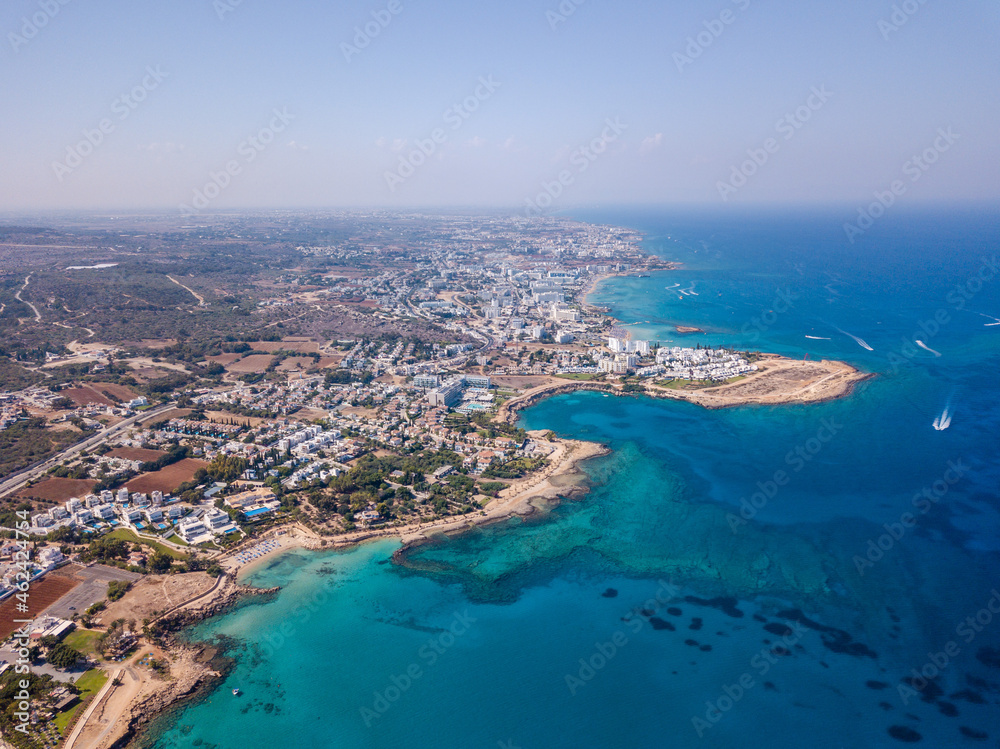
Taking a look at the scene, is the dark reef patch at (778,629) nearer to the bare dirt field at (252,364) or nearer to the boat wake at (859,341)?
the boat wake at (859,341)

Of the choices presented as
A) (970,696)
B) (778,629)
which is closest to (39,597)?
(778,629)

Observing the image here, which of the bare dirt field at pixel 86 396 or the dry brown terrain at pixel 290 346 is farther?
the dry brown terrain at pixel 290 346

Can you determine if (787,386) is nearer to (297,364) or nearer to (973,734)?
(973,734)

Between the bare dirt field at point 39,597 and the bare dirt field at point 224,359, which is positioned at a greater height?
the bare dirt field at point 224,359

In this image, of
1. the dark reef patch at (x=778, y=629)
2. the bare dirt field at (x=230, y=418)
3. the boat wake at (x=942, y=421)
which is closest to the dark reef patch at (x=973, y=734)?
the dark reef patch at (x=778, y=629)

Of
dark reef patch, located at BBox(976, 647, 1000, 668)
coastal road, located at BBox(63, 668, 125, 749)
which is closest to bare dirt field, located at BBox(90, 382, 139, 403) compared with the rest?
coastal road, located at BBox(63, 668, 125, 749)
